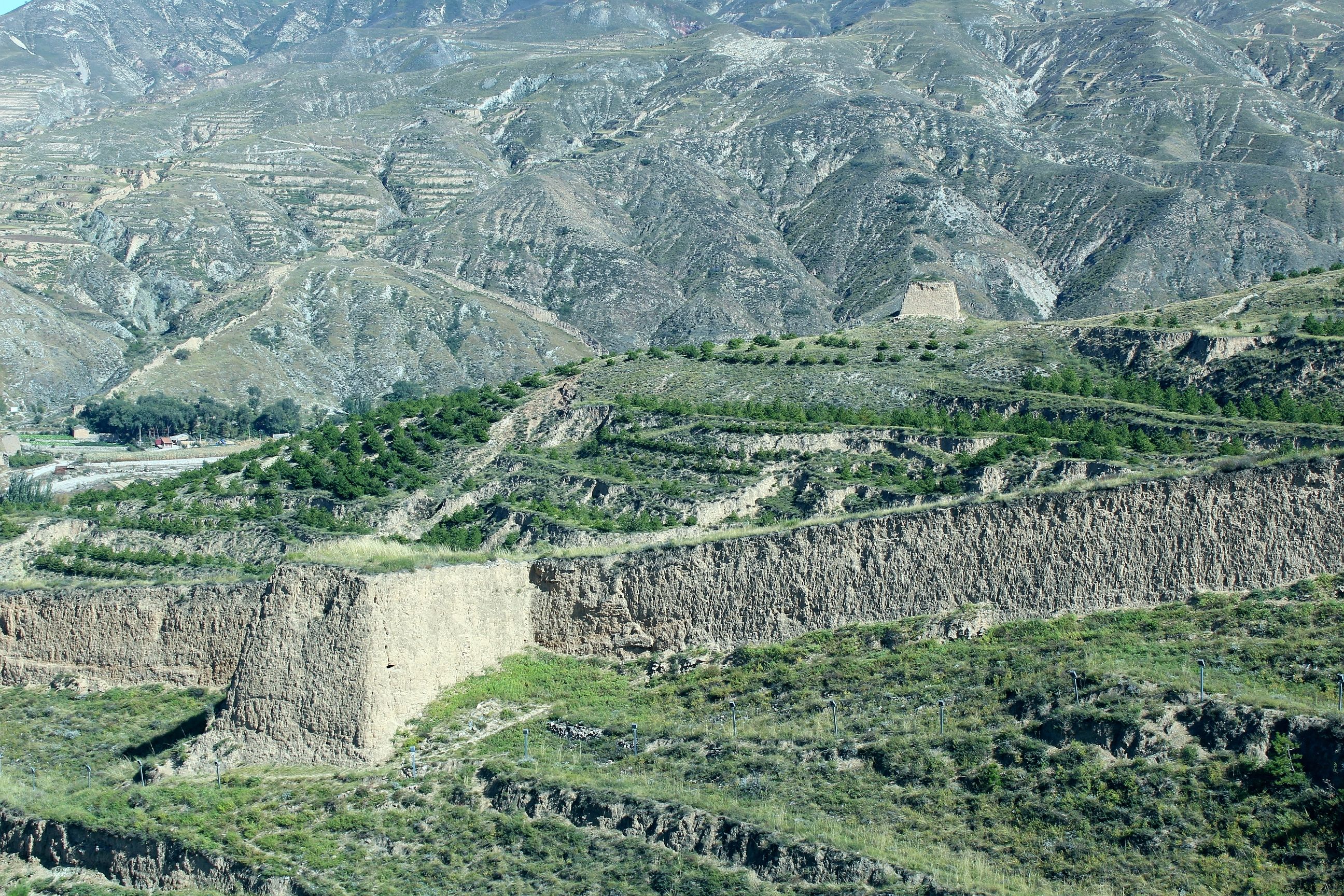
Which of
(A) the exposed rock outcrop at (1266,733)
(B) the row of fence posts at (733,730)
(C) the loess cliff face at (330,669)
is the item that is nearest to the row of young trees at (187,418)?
(B) the row of fence posts at (733,730)

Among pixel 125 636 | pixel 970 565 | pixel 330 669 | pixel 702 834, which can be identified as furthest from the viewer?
pixel 125 636

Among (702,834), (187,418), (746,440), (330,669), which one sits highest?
(330,669)

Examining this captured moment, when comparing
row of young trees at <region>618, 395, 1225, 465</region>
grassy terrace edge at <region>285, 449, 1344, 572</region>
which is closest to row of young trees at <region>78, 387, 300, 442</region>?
row of young trees at <region>618, 395, 1225, 465</region>

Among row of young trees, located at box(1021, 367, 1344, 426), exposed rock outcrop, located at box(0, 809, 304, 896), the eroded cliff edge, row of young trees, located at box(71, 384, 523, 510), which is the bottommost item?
row of young trees, located at box(71, 384, 523, 510)

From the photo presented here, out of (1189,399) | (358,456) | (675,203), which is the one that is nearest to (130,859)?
(358,456)

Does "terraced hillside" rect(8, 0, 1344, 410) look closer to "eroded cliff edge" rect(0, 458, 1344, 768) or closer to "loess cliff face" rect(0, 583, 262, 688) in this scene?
"loess cliff face" rect(0, 583, 262, 688)

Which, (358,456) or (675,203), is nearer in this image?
(358,456)

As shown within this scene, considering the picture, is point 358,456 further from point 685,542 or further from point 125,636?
point 685,542
